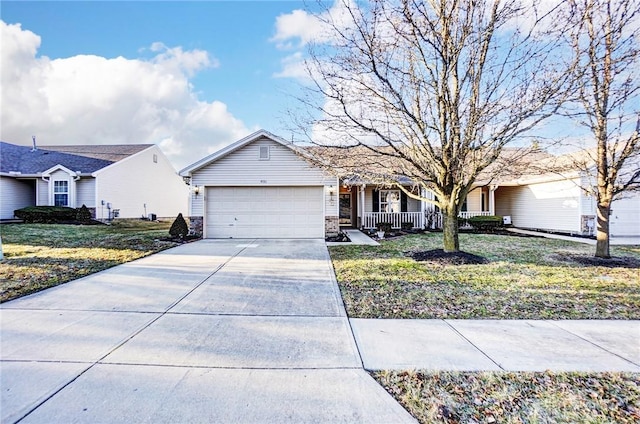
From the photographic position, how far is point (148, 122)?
20.9 meters

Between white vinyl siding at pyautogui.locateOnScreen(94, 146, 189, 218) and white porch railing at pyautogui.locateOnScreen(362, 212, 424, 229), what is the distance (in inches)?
607

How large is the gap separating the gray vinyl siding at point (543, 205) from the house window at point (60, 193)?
26.0m

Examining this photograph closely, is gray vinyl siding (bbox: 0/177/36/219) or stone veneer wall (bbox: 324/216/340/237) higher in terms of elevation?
gray vinyl siding (bbox: 0/177/36/219)

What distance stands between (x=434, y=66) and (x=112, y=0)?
30.4 ft

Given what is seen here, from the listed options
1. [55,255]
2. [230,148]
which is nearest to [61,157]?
[230,148]

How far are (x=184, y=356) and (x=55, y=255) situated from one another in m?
7.85

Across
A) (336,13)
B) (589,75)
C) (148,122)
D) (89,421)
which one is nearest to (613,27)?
(589,75)

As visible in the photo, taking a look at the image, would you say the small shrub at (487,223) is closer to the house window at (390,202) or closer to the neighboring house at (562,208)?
the neighboring house at (562,208)

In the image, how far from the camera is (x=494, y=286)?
616 cm

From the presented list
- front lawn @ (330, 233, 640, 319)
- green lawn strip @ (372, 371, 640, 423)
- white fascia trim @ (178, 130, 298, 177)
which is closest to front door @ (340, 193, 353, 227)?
white fascia trim @ (178, 130, 298, 177)

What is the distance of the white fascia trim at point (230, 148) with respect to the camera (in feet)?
42.5

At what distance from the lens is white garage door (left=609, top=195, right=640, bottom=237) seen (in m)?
14.4

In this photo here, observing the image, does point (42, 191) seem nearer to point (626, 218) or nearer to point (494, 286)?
point (494, 286)

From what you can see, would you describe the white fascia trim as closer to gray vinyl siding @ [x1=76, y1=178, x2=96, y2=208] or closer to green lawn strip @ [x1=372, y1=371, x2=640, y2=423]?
A: gray vinyl siding @ [x1=76, y1=178, x2=96, y2=208]
